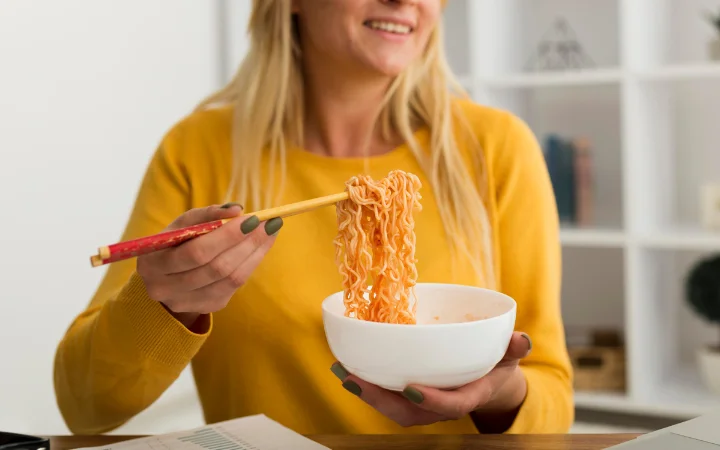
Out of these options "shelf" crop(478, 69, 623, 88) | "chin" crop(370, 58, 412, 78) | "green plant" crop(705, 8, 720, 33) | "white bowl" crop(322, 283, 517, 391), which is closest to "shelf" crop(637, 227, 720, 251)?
"shelf" crop(478, 69, 623, 88)

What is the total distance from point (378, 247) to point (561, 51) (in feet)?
7.44

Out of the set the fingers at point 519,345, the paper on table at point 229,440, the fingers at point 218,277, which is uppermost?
the fingers at point 218,277

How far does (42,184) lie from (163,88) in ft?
2.30

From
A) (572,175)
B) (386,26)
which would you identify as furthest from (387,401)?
(572,175)

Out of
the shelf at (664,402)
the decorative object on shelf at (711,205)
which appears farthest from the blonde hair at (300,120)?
the shelf at (664,402)

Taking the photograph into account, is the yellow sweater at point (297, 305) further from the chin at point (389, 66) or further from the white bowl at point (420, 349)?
the white bowl at point (420, 349)

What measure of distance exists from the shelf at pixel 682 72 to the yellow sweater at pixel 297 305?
1.44m

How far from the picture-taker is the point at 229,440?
1.00m

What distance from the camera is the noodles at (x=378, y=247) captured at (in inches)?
42.6

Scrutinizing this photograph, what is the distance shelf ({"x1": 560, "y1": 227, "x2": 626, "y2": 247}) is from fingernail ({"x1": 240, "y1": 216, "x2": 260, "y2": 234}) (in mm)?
2171

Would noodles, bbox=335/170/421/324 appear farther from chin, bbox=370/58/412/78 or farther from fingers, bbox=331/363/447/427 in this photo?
chin, bbox=370/58/412/78

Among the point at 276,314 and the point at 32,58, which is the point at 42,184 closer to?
the point at 32,58

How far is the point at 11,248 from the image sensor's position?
2166 mm

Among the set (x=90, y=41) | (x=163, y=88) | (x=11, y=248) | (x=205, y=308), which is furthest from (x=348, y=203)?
(x=163, y=88)
